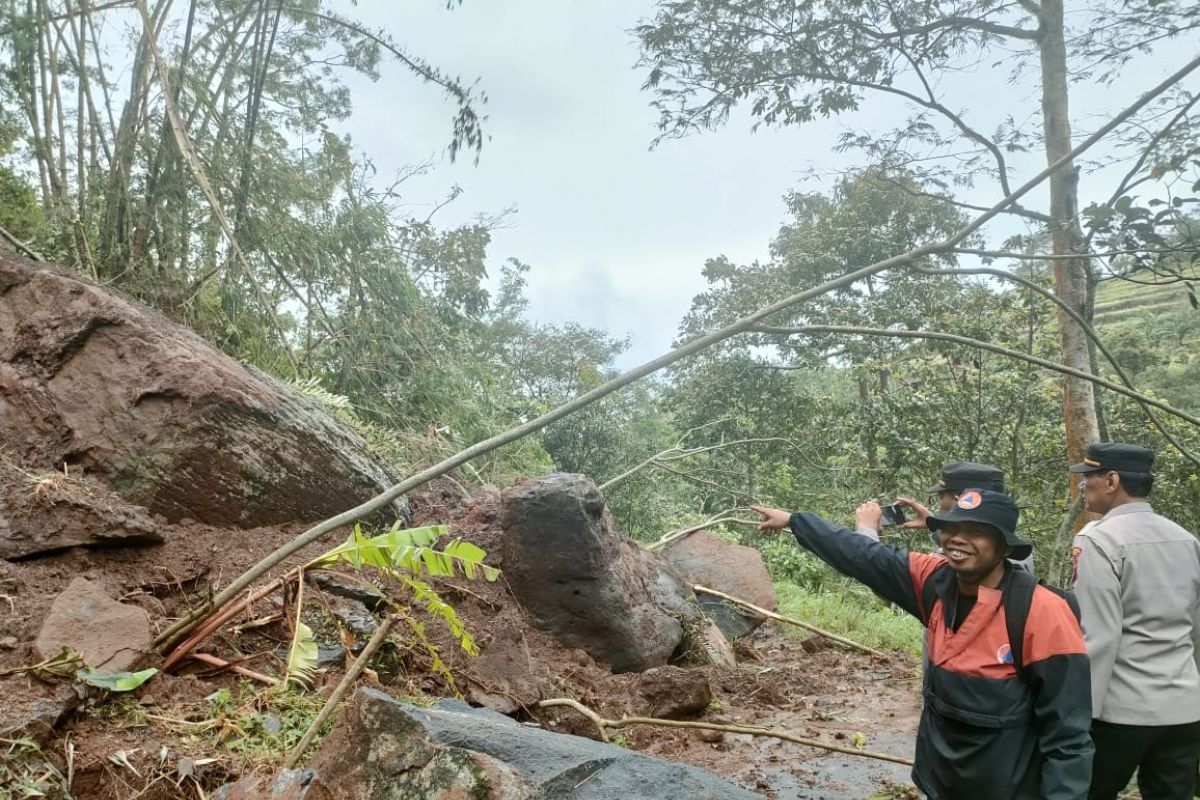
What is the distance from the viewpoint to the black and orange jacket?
85.2 inches

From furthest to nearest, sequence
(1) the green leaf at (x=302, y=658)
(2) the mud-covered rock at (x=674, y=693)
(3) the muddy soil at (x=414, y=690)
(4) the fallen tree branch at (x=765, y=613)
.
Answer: (4) the fallen tree branch at (x=765, y=613), (2) the mud-covered rock at (x=674, y=693), (1) the green leaf at (x=302, y=658), (3) the muddy soil at (x=414, y=690)

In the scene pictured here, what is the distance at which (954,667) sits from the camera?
7.70 feet

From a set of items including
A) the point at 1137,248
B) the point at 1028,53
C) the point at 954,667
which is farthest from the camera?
the point at 1028,53

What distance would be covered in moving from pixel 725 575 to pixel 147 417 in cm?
501

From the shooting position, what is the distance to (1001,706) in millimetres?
2250

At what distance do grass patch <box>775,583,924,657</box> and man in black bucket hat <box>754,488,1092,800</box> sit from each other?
17.2 ft

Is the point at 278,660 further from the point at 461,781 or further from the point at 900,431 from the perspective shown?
the point at 900,431

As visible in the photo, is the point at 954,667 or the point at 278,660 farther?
the point at 278,660

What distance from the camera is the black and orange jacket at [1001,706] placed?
7.10ft

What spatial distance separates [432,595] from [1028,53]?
7.56 metres

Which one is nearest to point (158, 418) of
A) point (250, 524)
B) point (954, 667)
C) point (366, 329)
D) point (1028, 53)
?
point (250, 524)

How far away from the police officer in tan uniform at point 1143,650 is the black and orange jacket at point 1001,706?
57 cm

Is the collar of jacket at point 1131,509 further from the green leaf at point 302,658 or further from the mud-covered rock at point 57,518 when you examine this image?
the mud-covered rock at point 57,518

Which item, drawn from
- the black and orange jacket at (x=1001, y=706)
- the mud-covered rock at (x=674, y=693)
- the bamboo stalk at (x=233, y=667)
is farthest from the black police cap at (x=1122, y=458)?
the bamboo stalk at (x=233, y=667)
